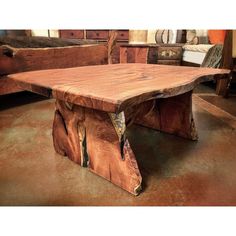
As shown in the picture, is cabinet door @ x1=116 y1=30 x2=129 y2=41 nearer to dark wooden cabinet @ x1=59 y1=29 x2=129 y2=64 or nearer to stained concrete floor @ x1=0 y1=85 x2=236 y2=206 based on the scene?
dark wooden cabinet @ x1=59 y1=29 x2=129 y2=64

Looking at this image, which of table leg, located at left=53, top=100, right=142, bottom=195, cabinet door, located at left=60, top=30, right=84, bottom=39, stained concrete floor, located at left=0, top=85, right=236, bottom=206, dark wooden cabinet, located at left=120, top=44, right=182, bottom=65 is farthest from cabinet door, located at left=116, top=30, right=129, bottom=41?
table leg, located at left=53, top=100, right=142, bottom=195

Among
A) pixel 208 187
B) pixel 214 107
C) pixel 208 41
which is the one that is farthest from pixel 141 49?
pixel 208 187

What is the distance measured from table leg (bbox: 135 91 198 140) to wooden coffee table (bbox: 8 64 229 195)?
0.06 feet

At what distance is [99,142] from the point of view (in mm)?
1035

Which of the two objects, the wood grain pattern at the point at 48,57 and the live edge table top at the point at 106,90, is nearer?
the live edge table top at the point at 106,90

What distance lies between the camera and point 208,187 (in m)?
1.01

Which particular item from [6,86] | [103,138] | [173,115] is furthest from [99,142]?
[6,86]

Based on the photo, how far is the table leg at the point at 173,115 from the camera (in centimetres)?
142

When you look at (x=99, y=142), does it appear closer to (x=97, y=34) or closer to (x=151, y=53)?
(x=151, y=53)

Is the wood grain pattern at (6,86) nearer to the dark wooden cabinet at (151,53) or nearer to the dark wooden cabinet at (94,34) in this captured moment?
the dark wooden cabinet at (151,53)

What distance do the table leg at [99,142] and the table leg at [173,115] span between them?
380 mm

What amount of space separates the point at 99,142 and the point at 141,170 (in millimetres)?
272

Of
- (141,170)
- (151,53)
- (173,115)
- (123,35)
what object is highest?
(123,35)

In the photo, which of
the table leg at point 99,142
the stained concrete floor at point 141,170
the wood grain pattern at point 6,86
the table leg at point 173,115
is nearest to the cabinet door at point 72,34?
the wood grain pattern at point 6,86
